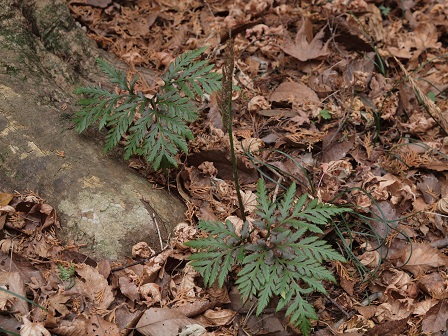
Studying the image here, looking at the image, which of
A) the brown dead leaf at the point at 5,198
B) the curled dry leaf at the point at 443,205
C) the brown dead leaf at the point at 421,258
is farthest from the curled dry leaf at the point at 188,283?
the curled dry leaf at the point at 443,205

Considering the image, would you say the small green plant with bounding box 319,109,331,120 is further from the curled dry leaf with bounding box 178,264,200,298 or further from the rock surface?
the curled dry leaf with bounding box 178,264,200,298

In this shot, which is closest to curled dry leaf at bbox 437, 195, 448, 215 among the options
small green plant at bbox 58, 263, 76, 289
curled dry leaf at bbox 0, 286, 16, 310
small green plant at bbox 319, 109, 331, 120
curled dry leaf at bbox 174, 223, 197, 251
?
small green plant at bbox 319, 109, 331, 120

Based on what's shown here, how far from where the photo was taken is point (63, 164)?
2.75m

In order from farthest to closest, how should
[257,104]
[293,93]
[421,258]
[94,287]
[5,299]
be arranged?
1. [293,93]
2. [257,104]
3. [421,258]
4. [94,287]
5. [5,299]

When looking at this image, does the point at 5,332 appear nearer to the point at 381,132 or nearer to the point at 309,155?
the point at 309,155

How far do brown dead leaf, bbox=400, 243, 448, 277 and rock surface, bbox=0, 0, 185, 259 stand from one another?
135 centimetres

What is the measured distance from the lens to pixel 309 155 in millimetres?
3170

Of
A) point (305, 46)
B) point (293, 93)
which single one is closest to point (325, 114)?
point (293, 93)

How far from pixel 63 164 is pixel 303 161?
1.49 metres

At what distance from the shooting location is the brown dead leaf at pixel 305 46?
3613mm

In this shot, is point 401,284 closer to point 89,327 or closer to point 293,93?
point 293,93

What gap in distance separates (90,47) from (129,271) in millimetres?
1849

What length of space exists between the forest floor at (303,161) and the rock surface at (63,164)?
4.1 inches

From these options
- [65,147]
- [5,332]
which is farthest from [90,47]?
[5,332]
